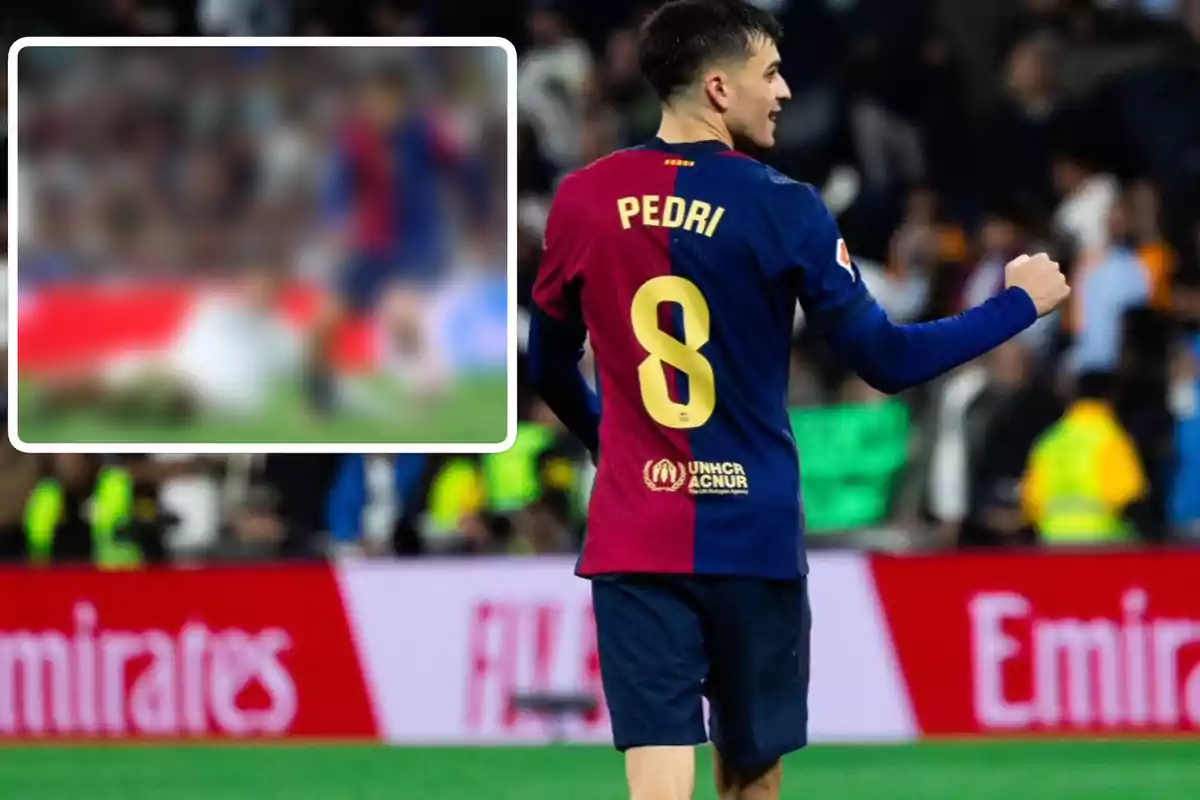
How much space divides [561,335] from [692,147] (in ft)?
1.79

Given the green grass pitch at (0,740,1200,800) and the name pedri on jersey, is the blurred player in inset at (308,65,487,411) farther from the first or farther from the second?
the name pedri on jersey

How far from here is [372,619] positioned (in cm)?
1242

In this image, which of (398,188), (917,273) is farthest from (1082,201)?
(398,188)

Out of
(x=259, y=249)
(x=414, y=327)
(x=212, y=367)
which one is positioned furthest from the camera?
(x=259, y=249)

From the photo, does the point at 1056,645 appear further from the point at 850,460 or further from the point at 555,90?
the point at 555,90

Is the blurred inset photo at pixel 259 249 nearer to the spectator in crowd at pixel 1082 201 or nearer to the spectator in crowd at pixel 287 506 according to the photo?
the spectator in crowd at pixel 287 506

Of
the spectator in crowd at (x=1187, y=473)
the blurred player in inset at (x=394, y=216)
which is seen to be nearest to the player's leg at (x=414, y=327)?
the blurred player in inset at (x=394, y=216)

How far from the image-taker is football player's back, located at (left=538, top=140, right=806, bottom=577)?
19.0 feet

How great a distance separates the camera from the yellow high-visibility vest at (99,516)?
1400cm

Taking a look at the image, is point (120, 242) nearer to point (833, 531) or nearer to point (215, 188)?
point (215, 188)

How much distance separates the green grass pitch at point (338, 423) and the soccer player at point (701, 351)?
1.59 metres

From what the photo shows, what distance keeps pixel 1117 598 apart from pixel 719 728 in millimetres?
6320

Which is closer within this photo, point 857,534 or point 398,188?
point 398,188

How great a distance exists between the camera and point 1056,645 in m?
12.0
